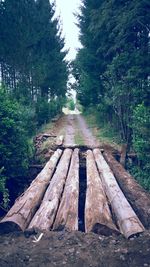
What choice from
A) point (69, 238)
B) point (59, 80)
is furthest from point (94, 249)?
point (59, 80)

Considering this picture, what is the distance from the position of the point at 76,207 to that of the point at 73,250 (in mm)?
1146

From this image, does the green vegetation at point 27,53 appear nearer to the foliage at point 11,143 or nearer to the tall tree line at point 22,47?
the tall tree line at point 22,47

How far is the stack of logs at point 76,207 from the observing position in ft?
13.4

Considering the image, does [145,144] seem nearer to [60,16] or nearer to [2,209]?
[2,209]

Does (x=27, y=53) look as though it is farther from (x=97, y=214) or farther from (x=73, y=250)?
(x=73, y=250)

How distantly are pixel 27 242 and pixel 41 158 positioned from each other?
6136 millimetres

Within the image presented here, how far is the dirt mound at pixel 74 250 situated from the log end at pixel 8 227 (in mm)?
85

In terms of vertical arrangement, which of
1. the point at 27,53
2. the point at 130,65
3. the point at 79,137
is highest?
the point at 27,53

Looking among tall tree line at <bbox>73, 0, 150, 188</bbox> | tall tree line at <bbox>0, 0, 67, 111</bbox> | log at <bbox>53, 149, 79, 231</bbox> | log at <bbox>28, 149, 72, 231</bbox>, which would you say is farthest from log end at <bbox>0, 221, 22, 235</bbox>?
tall tree line at <bbox>0, 0, 67, 111</bbox>

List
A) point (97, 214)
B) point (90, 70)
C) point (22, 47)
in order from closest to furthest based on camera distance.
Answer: point (97, 214) → point (90, 70) → point (22, 47)

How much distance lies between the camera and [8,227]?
414cm

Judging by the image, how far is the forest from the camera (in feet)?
26.4

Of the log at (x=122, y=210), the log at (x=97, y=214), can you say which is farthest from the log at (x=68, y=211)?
the log at (x=122, y=210)

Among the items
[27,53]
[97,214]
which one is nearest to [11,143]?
[97,214]
